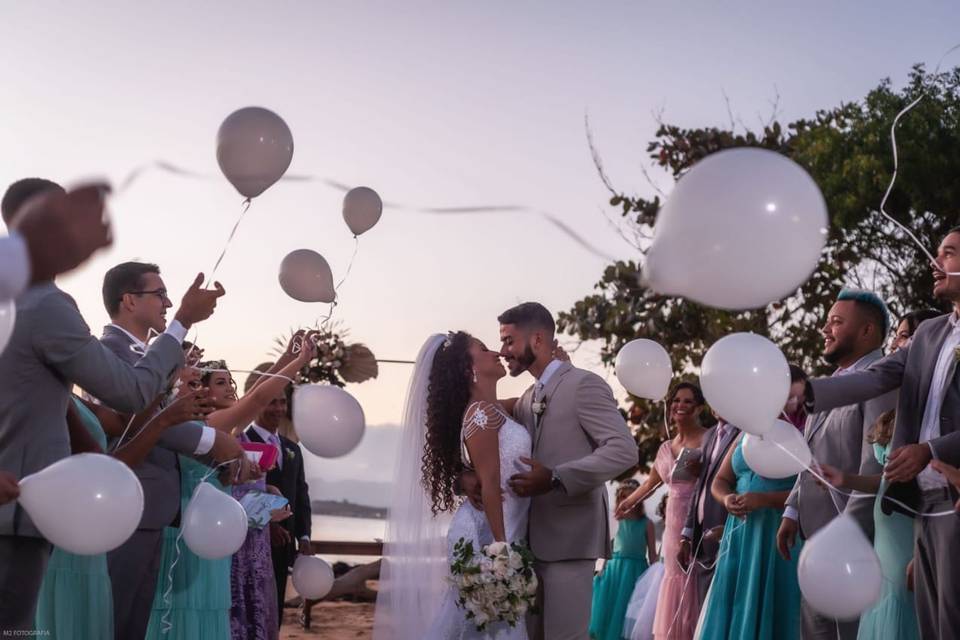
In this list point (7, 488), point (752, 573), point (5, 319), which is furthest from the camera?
point (752, 573)

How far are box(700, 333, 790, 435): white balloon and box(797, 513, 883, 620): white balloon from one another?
42cm

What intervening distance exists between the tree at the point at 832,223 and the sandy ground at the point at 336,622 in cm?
292

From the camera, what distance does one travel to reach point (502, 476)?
4.43 m

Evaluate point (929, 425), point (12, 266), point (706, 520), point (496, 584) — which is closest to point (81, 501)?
point (12, 266)

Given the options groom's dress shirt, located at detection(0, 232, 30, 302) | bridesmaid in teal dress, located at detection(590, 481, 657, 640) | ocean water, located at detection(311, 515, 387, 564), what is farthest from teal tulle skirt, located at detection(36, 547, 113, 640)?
ocean water, located at detection(311, 515, 387, 564)

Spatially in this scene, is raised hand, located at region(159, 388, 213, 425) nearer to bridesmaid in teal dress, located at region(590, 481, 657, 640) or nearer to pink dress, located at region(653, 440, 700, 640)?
pink dress, located at region(653, 440, 700, 640)

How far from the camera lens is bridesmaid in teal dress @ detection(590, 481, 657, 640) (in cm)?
841

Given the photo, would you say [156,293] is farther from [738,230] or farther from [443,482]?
[738,230]

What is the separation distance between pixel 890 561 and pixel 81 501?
10.4 ft

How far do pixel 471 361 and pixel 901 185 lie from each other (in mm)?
5945

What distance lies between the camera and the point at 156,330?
4.35 m

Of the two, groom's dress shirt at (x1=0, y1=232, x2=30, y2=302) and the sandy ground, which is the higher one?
groom's dress shirt at (x1=0, y1=232, x2=30, y2=302)

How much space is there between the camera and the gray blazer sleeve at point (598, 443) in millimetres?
4316

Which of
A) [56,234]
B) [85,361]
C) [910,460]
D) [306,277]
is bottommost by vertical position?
[910,460]
